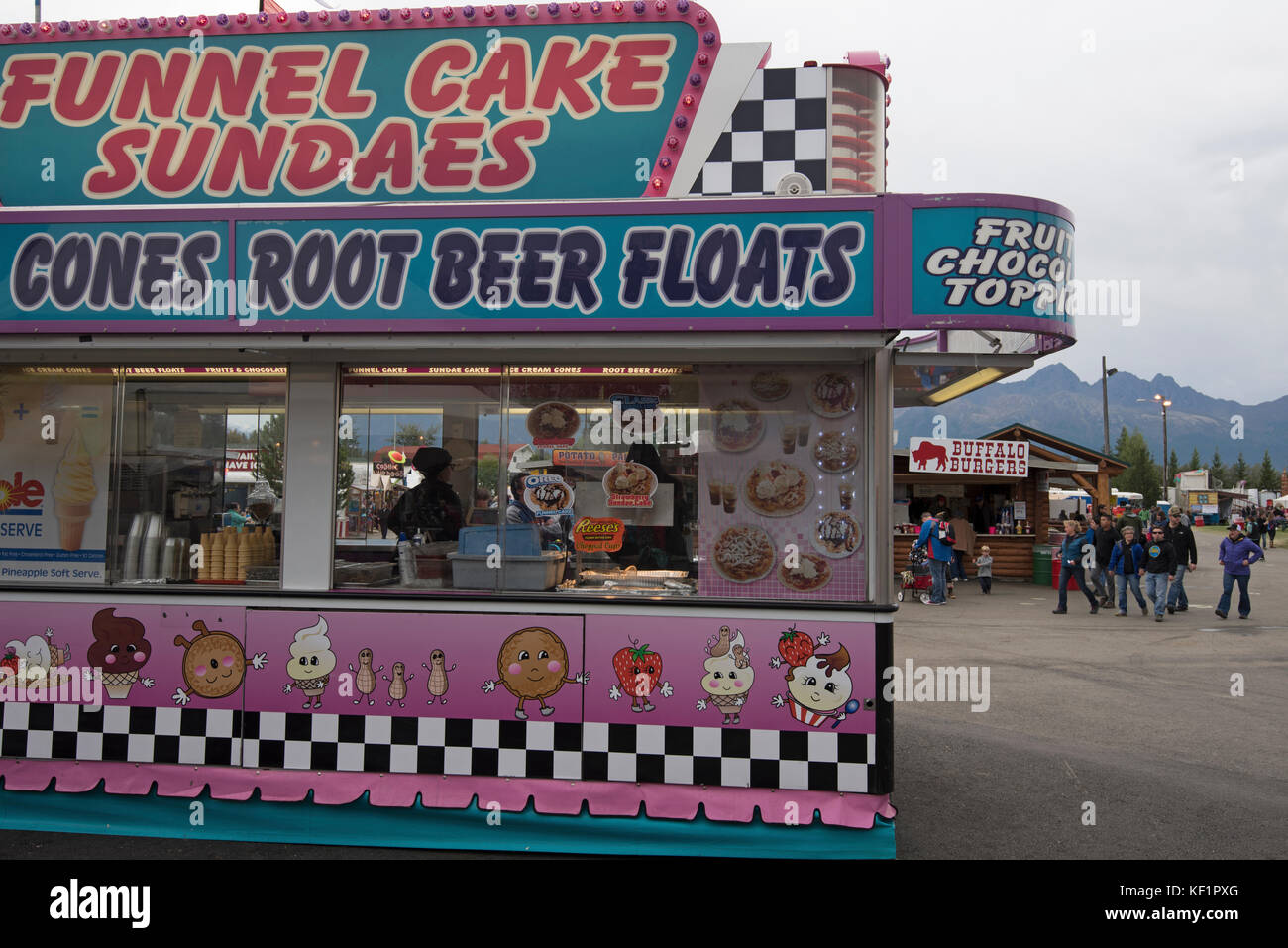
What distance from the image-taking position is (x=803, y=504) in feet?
15.9

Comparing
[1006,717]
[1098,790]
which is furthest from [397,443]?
[1006,717]

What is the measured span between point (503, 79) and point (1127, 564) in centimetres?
1394

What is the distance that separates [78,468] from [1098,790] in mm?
6679

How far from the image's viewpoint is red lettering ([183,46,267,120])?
5.35 m

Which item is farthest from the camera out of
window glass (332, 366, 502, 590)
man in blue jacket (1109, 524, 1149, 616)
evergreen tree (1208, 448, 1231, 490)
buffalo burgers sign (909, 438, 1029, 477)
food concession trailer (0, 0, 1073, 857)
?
evergreen tree (1208, 448, 1231, 490)

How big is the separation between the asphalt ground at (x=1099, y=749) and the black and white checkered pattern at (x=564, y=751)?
0.77 meters

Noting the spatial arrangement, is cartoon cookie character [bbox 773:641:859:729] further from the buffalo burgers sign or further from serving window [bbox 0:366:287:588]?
the buffalo burgers sign

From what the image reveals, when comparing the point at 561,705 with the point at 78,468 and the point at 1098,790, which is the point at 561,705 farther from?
the point at 1098,790

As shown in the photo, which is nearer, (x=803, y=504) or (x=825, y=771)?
(x=825, y=771)

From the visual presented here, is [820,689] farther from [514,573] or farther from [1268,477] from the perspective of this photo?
[1268,477]

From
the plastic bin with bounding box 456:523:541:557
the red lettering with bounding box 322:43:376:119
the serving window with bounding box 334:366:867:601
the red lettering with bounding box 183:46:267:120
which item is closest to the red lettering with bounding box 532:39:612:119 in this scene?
the red lettering with bounding box 322:43:376:119

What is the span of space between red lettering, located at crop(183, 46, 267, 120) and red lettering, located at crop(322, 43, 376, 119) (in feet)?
1.47
